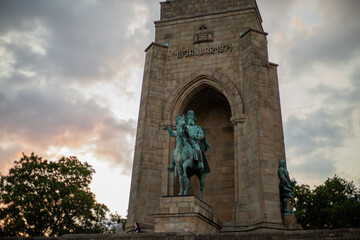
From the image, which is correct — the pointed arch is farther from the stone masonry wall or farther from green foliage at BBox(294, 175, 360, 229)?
green foliage at BBox(294, 175, 360, 229)

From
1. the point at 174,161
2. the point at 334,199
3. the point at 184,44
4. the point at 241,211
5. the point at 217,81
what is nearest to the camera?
the point at 174,161

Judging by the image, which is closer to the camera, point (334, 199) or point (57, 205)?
point (57, 205)

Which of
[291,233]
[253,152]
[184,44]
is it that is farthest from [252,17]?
[291,233]

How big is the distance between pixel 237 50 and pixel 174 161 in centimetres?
764

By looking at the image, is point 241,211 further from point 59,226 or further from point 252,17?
point 59,226

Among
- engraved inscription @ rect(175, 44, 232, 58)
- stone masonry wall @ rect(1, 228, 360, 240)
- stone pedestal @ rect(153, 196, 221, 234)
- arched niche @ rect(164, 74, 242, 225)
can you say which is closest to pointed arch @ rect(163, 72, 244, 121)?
arched niche @ rect(164, 74, 242, 225)

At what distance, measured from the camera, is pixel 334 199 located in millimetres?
31359

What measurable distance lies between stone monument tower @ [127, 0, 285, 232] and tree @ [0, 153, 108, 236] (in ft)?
36.3

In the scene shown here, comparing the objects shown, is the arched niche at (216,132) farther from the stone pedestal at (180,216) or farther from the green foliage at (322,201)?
the green foliage at (322,201)

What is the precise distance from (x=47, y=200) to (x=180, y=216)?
16.5 m

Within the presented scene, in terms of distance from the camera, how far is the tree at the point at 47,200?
2591 centimetres

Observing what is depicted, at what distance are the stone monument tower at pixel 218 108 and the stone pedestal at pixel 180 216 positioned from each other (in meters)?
3.09

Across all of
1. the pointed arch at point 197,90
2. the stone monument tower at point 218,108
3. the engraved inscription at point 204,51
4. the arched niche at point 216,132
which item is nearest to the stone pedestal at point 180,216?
the stone monument tower at point 218,108

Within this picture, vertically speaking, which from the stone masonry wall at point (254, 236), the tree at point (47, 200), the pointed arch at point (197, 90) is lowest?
the stone masonry wall at point (254, 236)
